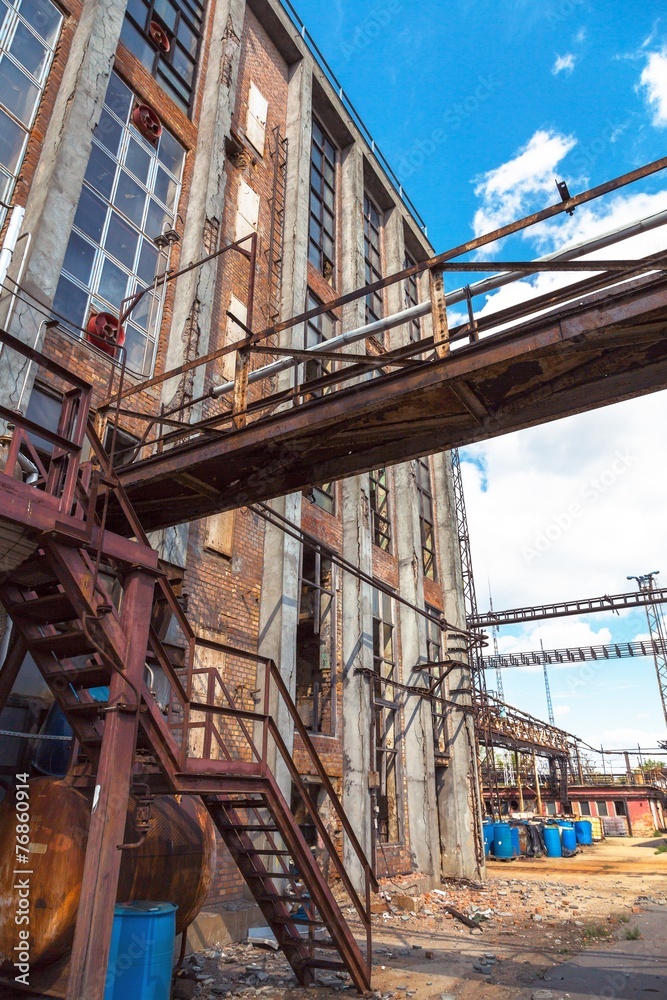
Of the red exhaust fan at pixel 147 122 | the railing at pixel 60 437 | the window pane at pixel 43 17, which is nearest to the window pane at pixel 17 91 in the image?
the window pane at pixel 43 17

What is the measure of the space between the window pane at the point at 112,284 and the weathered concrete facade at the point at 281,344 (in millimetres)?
52

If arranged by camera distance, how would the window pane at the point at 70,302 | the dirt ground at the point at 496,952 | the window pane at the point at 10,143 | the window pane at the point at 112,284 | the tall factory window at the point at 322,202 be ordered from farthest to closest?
1. the tall factory window at the point at 322,202
2. the window pane at the point at 112,284
3. the window pane at the point at 70,302
4. the window pane at the point at 10,143
5. the dirt ground at the point at 496,952

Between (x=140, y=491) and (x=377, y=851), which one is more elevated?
(x=140, y=491)

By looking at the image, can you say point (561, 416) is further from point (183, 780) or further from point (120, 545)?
point (183, 780)

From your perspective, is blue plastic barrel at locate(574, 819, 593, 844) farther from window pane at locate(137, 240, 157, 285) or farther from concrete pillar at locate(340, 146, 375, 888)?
window pane at locate(137, 240, 157, 285)

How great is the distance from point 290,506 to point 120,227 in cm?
526

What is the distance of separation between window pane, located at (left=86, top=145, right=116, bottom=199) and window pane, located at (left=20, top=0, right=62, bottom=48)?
1504 mm

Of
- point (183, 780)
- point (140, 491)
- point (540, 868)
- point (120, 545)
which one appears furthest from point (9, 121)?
point (540, 868)

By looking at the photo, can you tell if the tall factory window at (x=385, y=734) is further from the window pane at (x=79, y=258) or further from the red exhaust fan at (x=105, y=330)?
the window pane at (x=79, y=258)

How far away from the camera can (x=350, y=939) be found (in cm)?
604

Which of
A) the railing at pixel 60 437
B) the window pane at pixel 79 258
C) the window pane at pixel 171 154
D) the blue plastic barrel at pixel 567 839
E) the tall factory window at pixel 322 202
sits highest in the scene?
the tall factory window at pixel 322 202

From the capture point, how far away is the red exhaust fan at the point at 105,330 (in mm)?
8727

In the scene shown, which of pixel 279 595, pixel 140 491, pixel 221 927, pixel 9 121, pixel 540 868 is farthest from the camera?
pixel 540 868

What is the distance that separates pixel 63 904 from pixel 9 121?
881cm
